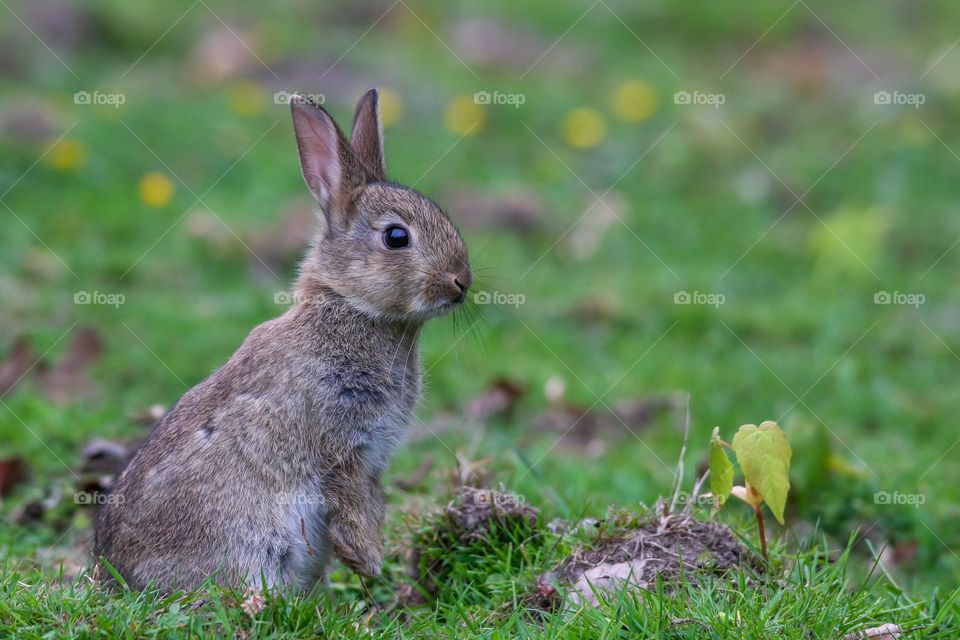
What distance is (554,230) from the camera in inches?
426

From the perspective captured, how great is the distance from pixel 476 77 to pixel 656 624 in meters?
11.5

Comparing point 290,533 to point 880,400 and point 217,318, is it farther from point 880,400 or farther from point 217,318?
point 880,400

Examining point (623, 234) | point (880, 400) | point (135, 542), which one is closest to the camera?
point (135, 542)

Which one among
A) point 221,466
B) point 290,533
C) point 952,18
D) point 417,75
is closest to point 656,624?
point 290,533

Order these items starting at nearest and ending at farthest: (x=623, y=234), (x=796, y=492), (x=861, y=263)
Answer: (x=796, y=492) < (x=861, y=263) < (x=623, y=234)

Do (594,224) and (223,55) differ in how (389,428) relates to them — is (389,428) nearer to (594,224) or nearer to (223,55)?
(594,224)

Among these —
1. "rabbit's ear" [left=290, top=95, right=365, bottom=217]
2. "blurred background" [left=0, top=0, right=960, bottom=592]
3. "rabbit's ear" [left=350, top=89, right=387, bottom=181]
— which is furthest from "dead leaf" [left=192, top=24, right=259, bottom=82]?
"rabbit's ear" [left=290, top=95, right=365, bottom=217]

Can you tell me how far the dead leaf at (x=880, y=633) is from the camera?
158 inches

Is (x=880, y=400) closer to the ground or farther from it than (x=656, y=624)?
farther from it

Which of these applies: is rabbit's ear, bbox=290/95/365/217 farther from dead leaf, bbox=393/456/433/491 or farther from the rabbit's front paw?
dead leaf, bbox=393/456/433/491

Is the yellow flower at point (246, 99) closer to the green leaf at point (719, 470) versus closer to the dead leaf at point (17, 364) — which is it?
the dead leaf at point (17, 364)

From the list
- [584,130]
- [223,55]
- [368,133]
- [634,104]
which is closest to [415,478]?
[368,133]

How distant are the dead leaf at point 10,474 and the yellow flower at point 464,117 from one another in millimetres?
7235

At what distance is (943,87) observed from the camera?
1401 cm
